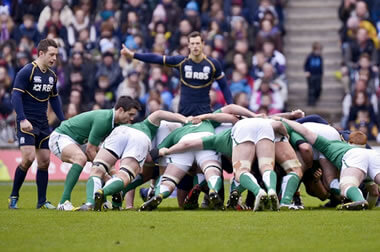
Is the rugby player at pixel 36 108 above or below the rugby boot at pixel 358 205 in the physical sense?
above

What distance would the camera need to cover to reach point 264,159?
11664 millimetres

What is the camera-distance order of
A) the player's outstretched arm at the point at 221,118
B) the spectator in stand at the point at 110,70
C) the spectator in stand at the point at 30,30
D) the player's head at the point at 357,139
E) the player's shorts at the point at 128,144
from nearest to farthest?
the player's shorts at the point at 128,144
the player's head at the point at 357,139
the player's outstretched arm at the point at 221,118
the spectator in stand at the point at 110,70
the spectator in stand at the point at 30,30

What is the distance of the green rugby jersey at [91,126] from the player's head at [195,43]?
236cm

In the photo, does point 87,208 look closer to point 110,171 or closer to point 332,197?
point 110,171

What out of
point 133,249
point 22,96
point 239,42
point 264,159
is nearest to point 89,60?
point 239,42

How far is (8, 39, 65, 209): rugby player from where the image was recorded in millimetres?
12352

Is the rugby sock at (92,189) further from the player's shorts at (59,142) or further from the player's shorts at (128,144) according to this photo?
the player's shorts at (59,142)

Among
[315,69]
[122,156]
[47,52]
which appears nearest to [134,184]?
[122,156]

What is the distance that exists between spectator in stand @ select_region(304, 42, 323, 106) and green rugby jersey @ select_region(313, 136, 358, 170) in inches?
366

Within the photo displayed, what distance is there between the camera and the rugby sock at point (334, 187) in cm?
1216

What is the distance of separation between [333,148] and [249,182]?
136 cm

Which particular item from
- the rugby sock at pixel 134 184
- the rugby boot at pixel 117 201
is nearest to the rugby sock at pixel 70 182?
the rugby boot at pixel 117 201

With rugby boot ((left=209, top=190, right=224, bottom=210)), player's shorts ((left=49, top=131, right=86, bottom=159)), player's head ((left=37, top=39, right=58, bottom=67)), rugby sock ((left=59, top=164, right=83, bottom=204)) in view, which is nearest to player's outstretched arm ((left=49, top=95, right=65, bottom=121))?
player's shorts ((left=49, top=131, right=86, bottom=159))

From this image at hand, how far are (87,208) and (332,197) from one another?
3.28 meters
